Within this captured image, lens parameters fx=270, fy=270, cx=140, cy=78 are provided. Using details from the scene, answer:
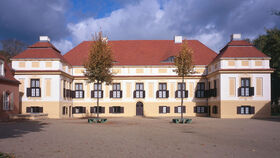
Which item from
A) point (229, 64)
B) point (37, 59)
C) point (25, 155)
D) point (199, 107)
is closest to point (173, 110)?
point (199, 107)

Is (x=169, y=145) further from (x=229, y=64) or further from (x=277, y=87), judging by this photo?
(x=277, y=87)

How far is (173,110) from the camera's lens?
3750 cm

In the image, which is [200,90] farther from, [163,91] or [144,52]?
[144,52]

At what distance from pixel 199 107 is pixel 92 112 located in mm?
14932

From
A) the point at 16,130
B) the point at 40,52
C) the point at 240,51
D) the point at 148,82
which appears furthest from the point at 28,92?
the point at 240,51

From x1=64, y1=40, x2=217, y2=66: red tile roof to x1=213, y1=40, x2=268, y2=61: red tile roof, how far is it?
5047 mm

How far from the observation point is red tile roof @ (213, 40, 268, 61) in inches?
1272

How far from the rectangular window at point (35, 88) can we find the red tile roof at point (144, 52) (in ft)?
23.5

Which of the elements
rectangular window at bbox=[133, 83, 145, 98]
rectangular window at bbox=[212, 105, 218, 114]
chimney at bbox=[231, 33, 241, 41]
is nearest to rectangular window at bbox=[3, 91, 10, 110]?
rectangular window at bbox=[133, 83, 145, 98]

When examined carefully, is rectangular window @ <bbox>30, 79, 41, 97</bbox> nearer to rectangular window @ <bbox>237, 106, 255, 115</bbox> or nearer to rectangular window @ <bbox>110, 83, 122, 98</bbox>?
rectangular window @ <bbox>110, 83, 122, 98</bbox>

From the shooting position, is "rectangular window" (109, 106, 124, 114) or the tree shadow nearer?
the tree shadow

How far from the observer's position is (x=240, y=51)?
3319 centimetres

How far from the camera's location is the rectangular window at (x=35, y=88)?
106 ft

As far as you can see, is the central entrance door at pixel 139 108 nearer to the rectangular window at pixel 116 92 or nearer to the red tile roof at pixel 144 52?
the rectangular window at pixel 116 92
